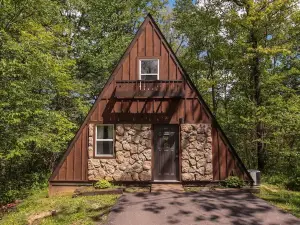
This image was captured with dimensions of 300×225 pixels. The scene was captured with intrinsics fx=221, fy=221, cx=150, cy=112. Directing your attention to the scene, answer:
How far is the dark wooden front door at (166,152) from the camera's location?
361 inches

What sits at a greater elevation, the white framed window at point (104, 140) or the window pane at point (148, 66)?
the window pane at point (148, 66)

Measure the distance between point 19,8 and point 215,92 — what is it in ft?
49.3

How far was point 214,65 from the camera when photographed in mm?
17906

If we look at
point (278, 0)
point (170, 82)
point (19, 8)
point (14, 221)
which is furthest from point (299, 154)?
point (19, 8)

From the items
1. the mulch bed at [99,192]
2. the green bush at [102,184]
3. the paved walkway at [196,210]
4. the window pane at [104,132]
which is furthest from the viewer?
the window pane at [104,132]

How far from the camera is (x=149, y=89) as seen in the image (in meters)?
9.23

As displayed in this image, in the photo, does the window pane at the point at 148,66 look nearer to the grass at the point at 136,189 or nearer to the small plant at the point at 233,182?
the grass at the point at 136,189

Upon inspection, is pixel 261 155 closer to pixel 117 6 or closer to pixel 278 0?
pixel 278 0

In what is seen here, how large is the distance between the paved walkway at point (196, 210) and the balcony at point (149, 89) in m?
3.79

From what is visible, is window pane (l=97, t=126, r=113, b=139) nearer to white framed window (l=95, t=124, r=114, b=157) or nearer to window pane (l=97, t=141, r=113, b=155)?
white framed window (l=95, t=124, r=114, b=157)

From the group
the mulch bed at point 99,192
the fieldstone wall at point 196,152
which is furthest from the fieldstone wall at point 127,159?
the fieldstone wall at point 196,152

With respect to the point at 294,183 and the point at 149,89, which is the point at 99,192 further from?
the point at 294,183

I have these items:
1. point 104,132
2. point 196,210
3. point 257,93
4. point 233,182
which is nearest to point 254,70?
point 257,93

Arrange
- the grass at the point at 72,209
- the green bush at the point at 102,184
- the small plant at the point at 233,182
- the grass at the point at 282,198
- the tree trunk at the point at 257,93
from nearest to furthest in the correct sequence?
the grass at the point at 72,209, the grass at the point at 282,198, the green bush at the point at 102,184, the small plant at the point at 233,182, the tree trunk at the point at 257,93
